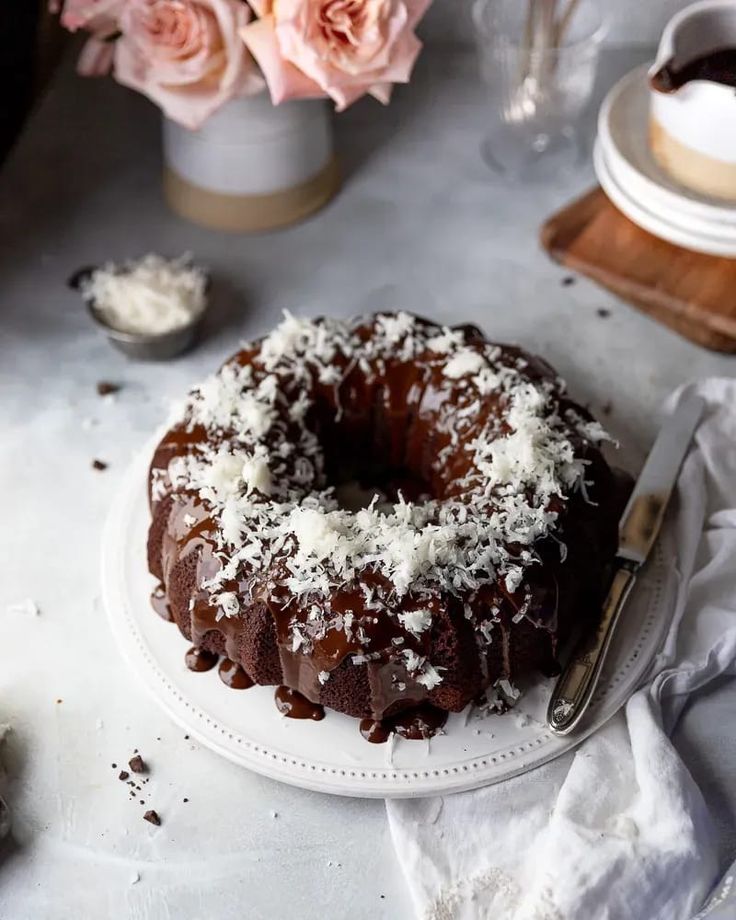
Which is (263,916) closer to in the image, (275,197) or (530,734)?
(530,734)

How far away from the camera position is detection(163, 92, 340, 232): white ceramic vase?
1736mm

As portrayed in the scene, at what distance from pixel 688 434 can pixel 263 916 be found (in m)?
0.79

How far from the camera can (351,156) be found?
204cm

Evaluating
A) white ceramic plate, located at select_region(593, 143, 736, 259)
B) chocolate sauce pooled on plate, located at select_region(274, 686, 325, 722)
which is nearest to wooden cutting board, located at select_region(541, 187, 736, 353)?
white ceramic plate, located at select_region(593, 143, 736, 259)

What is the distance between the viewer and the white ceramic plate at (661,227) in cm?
162

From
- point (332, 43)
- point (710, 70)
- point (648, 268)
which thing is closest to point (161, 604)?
point (332, 43)

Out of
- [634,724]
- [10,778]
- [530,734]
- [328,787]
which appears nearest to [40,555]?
[10,778]

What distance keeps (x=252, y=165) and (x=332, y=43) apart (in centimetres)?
33

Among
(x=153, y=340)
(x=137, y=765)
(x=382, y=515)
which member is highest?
(x=382, y=515)

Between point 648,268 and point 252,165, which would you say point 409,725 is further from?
point 252,165

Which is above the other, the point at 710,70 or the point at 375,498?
the point at 710,70

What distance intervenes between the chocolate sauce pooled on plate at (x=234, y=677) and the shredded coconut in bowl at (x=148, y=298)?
1.84 ft

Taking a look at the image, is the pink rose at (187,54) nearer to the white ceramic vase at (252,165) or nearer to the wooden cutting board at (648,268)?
the white ceramic vase at (252,165)

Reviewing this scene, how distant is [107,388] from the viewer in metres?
1.65
